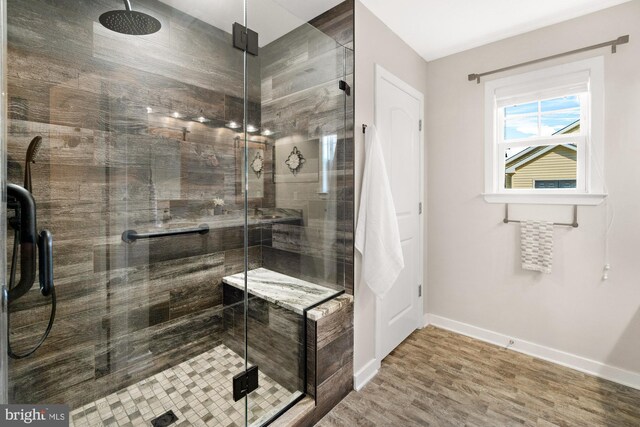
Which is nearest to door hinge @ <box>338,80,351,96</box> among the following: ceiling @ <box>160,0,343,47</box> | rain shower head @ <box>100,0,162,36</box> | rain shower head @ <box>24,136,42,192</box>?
ceiling @ <box>160,0,343,47</box>

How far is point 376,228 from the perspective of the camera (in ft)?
6.43

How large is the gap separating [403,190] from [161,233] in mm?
1849

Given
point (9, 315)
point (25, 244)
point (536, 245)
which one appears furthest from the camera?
point (536, 245)

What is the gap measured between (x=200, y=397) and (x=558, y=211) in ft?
9.08

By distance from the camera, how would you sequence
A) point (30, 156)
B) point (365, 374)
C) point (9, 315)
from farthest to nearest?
point (365, 374) → point (30, 156) → point (9, 315)

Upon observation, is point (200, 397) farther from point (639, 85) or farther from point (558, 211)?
point (639, 85)

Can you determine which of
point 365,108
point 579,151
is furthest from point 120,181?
point 579,151

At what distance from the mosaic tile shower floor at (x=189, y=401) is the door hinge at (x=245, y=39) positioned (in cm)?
181

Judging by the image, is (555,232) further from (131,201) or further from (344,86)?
(131,201)

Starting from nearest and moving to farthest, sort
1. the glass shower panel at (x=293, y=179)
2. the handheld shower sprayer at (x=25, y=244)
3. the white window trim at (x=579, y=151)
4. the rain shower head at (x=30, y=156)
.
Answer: the handheld shower sprayer at (x=25, y=244) < the rain shower head at (x=30, y=156) < the glass shower panel at (x=293, y=179) < the white window trim at (x=579, y=151)

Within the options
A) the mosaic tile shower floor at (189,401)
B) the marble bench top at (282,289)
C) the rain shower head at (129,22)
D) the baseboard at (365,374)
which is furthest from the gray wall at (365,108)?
the rain shower head at (129,22)

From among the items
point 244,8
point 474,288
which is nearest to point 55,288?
point 244,8

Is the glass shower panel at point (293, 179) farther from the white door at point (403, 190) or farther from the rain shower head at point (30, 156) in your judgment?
the rain shower head at point (30, 156)

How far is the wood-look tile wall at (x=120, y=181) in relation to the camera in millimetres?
1389
